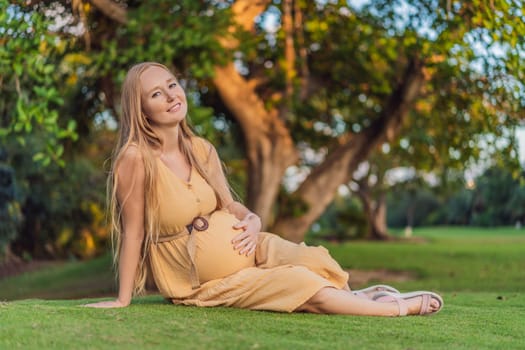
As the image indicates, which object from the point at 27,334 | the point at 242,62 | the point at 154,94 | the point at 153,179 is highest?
the point at 242,62

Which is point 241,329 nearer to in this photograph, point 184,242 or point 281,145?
point 184,242

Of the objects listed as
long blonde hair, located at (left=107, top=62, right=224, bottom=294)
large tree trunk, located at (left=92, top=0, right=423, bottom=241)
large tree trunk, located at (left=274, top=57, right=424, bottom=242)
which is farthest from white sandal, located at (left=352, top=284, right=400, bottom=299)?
large tree trunk, located at (left=274, top=57, right=424, bottom=242)

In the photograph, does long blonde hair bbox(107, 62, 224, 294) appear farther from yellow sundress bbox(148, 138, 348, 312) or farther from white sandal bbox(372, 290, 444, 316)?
white sandal bbox(372, 290, 444, 316)

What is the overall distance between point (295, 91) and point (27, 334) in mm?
9108

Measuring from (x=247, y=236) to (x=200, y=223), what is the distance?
33 cm

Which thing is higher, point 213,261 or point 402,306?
point 213,261

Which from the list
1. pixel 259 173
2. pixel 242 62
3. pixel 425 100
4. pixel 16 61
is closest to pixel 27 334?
pixel 16 61

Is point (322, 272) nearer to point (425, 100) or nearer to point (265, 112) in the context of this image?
point (265, 112)

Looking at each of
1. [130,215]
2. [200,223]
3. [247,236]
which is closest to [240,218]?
[247,236]

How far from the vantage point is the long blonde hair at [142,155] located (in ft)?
16.3

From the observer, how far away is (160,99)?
5.03 meters

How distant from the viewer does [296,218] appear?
505 inches

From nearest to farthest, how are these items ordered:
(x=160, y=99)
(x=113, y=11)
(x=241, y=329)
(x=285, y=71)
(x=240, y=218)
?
(x=241, y=329) → (x=160, y=99) → (x=240, y=218) → (x=113, y=11) → (x=285, y=71)

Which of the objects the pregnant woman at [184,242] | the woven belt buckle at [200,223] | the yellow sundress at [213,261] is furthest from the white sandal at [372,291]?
the woven belt buckle at [200,223]
